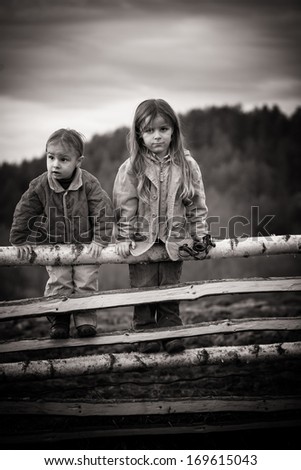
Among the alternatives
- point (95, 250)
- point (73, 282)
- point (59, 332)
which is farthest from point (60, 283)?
point (95, 250)

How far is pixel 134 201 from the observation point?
3.43 metres

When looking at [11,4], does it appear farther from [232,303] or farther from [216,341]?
[232,303]

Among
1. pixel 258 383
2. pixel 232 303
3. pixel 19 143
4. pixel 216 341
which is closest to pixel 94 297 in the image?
pixel 258 383

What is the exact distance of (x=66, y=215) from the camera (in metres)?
3.43

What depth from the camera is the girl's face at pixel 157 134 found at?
333 cm

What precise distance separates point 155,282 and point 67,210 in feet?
2.41

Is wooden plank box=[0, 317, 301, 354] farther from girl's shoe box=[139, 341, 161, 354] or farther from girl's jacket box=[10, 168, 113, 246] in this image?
girl's jacket box=[10, 168, 113, 246]

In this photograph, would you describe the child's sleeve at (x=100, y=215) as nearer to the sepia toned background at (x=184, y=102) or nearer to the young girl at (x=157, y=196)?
the young girl at (x=157, y=196)

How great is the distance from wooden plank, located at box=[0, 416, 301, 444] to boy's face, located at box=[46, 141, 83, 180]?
1.61m

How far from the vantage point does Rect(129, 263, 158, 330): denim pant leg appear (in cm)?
356

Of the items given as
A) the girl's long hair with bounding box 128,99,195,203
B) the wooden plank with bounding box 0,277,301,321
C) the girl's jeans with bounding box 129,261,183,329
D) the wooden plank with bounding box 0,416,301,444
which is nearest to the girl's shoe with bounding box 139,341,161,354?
the girl's jeans with bounding box 129,261,183,329

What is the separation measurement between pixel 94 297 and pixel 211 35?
5.03m

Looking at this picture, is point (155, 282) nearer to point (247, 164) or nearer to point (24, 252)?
point (24, 252)
